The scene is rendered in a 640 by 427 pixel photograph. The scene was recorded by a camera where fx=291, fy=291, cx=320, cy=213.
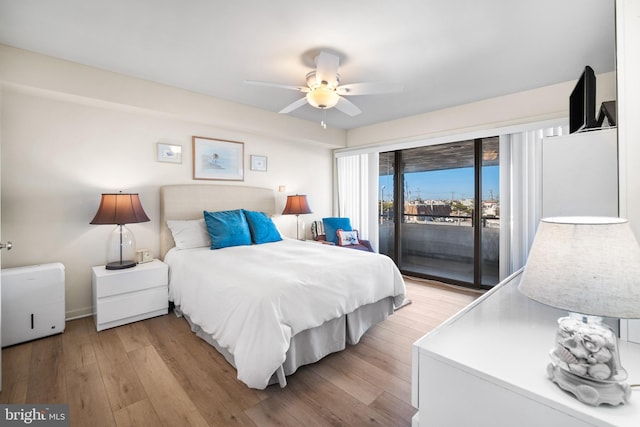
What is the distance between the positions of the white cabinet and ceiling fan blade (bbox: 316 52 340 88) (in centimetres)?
158

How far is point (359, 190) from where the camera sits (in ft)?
16.8

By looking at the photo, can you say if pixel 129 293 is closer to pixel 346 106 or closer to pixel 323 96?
pixel 323 96

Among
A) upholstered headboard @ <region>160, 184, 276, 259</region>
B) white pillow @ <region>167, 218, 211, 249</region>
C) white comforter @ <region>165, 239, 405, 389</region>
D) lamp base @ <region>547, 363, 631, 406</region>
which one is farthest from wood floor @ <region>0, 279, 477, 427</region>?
upholstered headboard @ <region>160, 184, 276, 259</region>

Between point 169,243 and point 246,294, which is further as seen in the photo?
point 169,243

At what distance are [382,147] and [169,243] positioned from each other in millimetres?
3369

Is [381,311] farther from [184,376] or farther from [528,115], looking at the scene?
[528,115]

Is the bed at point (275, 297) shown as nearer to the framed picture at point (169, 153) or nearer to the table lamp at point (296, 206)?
the framed picture at point (169, 153)

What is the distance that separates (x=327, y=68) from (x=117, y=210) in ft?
7.74

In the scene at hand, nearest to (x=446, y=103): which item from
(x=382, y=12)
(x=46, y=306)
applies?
(x=382, y=12)

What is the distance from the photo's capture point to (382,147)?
15.4 ft

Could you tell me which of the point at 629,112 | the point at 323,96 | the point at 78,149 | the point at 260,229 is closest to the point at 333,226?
the point at 260,229

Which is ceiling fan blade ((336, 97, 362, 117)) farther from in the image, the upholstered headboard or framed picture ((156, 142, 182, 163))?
framed picture ((156, 142, 182, 163))

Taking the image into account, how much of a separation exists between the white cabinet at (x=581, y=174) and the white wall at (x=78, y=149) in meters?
3.40

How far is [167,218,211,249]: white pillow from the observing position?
3.28 m
